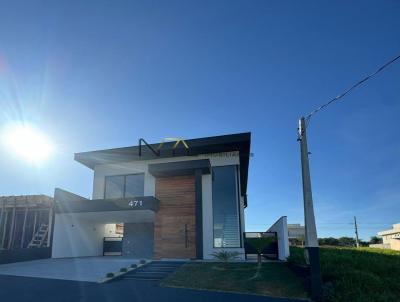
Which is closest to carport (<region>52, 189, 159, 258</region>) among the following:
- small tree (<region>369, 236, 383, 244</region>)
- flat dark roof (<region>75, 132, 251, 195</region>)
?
flat dark roof (<region>75, 132, 251, 195</region>)

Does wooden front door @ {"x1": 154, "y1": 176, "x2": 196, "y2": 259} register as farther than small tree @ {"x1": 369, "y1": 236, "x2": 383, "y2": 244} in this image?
No

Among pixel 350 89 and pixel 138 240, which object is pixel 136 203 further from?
pixel 350 89

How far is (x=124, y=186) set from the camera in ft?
66.9

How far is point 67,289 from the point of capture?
9805mm

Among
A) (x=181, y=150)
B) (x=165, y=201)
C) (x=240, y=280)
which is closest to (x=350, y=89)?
(x=240, y=280)

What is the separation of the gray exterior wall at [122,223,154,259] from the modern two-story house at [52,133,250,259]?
0.21 feet

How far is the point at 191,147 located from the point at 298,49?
931cm

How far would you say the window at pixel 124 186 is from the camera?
1997cm

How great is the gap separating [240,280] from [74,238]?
45.4 feet

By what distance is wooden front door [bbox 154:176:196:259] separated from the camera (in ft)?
56.2

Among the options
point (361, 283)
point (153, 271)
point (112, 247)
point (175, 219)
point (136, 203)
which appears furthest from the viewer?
point (112, 247)

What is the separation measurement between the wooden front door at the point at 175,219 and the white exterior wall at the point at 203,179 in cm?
69

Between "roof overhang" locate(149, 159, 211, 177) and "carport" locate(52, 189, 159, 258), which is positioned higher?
"roof overhang" locate(149, 159, 211, 177)

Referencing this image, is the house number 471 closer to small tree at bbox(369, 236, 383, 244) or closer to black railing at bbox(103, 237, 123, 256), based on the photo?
black railing at bbox(103, 237, 123, 256)
